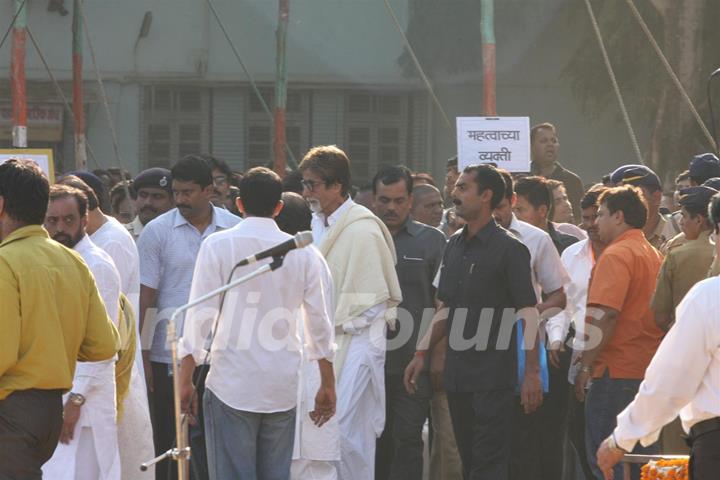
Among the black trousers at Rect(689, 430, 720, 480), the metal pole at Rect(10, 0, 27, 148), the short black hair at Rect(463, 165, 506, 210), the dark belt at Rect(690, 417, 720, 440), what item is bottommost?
the black trousers at Rect(689, 430, 720, 480)

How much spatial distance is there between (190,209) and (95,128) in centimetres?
1834

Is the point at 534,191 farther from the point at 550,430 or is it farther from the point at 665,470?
the point at 665,470

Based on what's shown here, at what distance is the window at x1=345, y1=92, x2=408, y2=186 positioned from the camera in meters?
28.0

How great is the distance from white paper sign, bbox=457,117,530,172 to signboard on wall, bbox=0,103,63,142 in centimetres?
1400

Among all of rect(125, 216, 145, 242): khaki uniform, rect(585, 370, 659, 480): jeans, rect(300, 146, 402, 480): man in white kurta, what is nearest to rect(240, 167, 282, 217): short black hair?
rect(300, 146, 402, 480): man in white kurta

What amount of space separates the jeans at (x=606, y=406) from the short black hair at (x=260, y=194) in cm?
232

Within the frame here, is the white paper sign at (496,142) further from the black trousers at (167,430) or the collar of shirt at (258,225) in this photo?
the collar of shirt at (258,225)

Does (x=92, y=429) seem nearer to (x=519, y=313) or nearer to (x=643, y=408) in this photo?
(x=519, y=313)

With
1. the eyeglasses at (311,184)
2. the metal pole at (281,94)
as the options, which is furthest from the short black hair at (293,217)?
the metal pole at (281,94)

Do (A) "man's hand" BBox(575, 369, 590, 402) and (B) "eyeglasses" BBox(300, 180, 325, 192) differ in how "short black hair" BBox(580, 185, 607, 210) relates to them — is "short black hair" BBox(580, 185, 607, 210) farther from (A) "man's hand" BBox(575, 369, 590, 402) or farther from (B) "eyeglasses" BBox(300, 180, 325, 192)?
(B) "eyeglasses" BBox(300, 180, 325, 192)

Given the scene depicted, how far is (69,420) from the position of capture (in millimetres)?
7488

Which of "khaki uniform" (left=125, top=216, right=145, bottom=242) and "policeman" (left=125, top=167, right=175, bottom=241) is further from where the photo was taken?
"khaki uniform" (left=125, top=216, right=145, bottom=242)

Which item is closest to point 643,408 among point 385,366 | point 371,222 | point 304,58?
point 371,222

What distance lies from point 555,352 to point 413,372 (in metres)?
1.02
